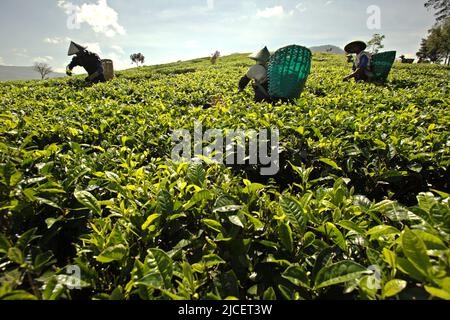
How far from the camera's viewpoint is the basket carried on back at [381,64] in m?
8.77

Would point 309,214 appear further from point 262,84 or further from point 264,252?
point 262,84

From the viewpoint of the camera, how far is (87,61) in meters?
10.6

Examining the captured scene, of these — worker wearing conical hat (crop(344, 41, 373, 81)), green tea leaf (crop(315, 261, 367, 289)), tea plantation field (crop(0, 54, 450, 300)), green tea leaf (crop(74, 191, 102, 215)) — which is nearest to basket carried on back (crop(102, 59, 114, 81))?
worker wearing conical hat (crop(344, 41, 373, 81))

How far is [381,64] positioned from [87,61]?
1126 cm

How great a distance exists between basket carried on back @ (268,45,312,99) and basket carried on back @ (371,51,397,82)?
5.04 meters

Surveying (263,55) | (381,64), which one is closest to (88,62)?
(263,55)

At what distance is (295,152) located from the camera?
2523mm

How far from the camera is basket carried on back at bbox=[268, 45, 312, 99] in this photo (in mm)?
5238

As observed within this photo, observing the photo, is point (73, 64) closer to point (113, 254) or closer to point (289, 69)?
point (289, 69)

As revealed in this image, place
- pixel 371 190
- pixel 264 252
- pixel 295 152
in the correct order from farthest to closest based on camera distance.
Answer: pixel 295 152 → pixel 371 190 → pixel 264 252

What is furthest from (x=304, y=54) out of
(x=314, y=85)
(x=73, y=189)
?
(x=73, y=189)

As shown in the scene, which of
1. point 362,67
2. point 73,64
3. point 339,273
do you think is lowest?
point 339,273
